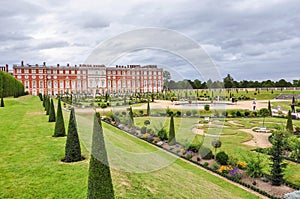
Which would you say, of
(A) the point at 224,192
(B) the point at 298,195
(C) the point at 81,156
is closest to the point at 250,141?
(A) the point at 224,192

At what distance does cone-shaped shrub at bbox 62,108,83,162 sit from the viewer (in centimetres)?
863

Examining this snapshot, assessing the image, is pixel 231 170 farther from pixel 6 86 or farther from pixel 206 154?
pixel 6 86

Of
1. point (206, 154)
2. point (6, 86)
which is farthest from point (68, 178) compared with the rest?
point (6, 86)

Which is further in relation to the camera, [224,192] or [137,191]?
[224,192]

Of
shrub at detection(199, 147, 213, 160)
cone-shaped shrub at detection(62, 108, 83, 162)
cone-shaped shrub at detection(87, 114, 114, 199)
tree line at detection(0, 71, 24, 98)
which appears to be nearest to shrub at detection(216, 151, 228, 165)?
shrub at detection(199, 147, 213, 160)

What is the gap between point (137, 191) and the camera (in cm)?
739

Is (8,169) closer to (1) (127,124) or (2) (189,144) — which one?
(2) (189,144)

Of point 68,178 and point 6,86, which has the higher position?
point 6,86

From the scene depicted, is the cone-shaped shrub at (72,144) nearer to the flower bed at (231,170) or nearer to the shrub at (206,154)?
the flower bed at (231,170)

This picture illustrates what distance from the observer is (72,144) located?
888 cm

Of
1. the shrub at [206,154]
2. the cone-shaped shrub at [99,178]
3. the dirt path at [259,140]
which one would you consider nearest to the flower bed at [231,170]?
the shrub at [206,154]

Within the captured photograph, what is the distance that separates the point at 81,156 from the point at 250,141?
34.9ft

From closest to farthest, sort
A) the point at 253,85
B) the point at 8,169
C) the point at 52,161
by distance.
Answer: the point at 8,169
the point at 52,161
the point at 253,85

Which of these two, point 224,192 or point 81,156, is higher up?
point 81,156
